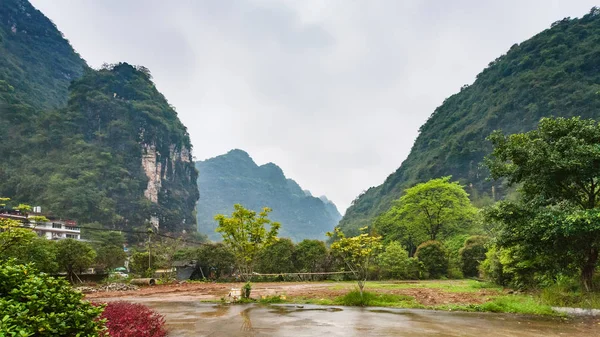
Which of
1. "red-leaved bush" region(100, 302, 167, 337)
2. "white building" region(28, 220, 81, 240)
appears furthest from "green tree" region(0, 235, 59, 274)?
"white building" region(28, 220, 81, 240)

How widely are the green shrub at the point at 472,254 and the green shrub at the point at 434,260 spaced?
1722 mm

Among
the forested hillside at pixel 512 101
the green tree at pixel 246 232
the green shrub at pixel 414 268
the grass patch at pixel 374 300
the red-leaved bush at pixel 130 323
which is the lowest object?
the green shrub at pixel 414 268

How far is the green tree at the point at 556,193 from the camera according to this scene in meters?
9.77

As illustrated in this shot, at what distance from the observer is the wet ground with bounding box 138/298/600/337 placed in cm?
749

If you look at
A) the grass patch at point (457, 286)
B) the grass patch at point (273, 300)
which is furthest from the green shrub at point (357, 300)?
the grass patch at point (457, 286)

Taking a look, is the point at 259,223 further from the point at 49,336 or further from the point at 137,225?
the point at 137,225

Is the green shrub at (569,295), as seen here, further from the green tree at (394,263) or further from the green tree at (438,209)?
the green tree at (438,209)

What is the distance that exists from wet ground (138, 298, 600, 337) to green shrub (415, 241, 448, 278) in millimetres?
19128

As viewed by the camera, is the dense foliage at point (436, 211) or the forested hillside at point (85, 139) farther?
the forested hillside at point (85, 139)

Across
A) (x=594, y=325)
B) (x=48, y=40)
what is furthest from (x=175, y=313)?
(x=48, y=40)

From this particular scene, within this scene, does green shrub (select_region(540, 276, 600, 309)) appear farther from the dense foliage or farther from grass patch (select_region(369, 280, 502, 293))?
the dense foliage

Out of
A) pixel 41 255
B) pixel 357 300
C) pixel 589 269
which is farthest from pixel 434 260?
pixel 41 255

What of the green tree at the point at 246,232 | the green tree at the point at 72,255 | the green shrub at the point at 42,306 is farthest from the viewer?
the green tree at the point at 72,255

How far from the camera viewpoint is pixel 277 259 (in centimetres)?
3381
